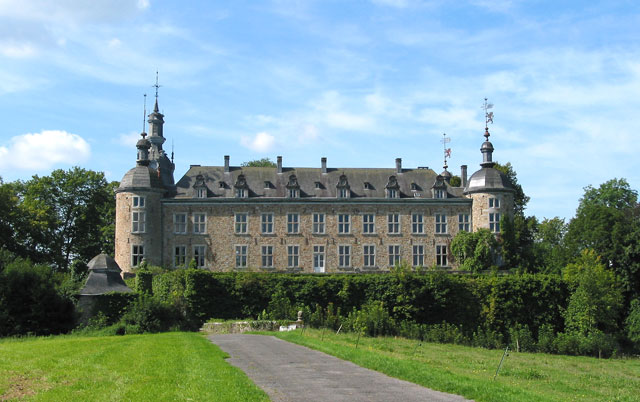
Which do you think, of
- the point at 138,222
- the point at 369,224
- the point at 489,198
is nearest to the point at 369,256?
the point at 369,224

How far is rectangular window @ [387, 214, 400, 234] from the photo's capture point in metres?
53.5

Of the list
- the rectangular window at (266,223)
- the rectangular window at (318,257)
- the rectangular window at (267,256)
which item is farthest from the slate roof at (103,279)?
the rectangular window at (318,257)

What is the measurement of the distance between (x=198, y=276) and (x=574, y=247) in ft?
94.1

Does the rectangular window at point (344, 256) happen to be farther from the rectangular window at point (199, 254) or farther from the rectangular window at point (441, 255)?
the rectangular window at point (199, 254)

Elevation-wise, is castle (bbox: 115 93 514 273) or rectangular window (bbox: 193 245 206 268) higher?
castle (bbox: 115 93 514 273)

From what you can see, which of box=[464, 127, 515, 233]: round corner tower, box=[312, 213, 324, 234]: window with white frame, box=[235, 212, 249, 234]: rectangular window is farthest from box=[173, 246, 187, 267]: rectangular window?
box=[464, 127, 515, 233]: round corner tower

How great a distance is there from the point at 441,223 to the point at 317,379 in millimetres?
37922

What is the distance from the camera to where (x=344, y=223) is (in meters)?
53.4

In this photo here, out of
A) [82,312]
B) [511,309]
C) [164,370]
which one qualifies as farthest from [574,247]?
[164,370]

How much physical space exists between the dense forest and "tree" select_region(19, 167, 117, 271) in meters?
1.50

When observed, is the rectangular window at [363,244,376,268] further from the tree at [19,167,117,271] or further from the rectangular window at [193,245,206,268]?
the tree at [19,167,117,271]

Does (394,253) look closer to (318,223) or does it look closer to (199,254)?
(318,223)

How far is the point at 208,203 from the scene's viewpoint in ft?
174

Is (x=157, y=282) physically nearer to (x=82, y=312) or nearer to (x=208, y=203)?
(x=82, y=312)
